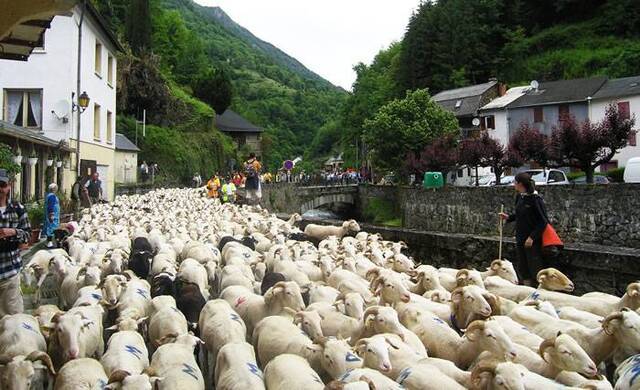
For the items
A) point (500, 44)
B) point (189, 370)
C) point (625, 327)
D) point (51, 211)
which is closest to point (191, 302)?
point (189, 370)

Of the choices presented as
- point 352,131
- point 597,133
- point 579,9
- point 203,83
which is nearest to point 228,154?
point 203,83

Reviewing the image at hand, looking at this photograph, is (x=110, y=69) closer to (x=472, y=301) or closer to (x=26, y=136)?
(x=26, y=136)

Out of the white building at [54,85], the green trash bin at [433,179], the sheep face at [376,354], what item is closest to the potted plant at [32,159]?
the white building at [54,85]

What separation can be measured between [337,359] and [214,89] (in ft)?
261

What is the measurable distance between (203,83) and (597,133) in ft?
215

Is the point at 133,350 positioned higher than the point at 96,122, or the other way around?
the point at 96,122

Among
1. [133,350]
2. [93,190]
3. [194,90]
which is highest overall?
[194,90]

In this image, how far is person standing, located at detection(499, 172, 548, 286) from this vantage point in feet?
28.9

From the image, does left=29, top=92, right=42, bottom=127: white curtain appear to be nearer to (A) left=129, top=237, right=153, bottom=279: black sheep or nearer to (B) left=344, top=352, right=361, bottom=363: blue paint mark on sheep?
(A) left=129, top=237, right=153, bottom=279: black sheep

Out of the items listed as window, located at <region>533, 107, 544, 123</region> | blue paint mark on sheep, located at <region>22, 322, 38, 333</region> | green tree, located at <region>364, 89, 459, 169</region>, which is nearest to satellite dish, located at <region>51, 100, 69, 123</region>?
blue paint mark on sheep, located at <region>22, 322, 38, 333</region>

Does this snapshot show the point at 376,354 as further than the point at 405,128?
No

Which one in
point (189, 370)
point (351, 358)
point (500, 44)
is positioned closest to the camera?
point (189, 370)

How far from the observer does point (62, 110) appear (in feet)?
80.9

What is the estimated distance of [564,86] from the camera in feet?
179
